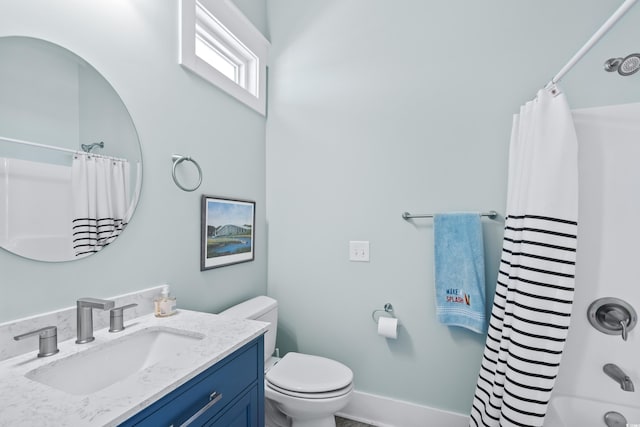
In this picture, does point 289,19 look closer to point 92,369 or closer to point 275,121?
point 275,121

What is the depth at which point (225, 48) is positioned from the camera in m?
1.91

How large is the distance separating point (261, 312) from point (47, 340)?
37.6 inches

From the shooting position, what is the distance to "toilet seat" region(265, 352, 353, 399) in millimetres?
1427

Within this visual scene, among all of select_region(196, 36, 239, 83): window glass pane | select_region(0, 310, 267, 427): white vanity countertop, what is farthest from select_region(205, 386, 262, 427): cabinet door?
select_region(196, 36, 239, 83): window glass pane

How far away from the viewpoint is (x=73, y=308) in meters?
1.03

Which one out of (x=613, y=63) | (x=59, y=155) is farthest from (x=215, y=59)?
(x=613, y=63)

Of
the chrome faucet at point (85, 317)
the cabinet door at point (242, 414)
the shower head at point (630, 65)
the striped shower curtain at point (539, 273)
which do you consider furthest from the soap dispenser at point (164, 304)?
the shower head at point (630, 65)

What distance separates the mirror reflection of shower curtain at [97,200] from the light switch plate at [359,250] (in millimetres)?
1219

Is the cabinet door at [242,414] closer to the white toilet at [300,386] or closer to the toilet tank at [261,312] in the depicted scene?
the white toilet at [300,386]

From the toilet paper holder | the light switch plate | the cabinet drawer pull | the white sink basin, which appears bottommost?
the toilet paper holder

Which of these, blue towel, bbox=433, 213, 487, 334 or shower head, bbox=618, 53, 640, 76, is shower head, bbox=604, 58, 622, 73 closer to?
shower head, bbox=618, 53, 640, 76

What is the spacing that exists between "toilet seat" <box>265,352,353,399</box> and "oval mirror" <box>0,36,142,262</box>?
3.33 ft

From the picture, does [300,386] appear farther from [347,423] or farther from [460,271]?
[460,271]

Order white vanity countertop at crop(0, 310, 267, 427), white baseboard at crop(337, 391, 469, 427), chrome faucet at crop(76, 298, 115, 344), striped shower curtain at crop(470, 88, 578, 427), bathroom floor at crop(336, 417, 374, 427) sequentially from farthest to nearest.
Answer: bathroom floor at crop(336, 417, 374, 427) → white baseboard at crop(337, 391, 469, 427) → striped shower curtain at crop(470, 88, 578, 427) → chrome faucet at crop(76, 298, 115, 344) → white vanity countertop at crop(0, 310, 267, 427)
